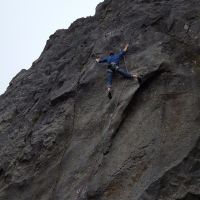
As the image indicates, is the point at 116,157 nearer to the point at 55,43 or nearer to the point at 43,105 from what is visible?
the point at 43,105

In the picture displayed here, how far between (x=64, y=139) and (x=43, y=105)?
161 inches

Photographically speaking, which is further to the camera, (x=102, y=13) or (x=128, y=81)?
(x=102, y=13)

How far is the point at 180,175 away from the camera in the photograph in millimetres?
18453

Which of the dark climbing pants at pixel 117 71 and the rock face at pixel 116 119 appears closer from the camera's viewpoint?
the rock face at pixel 116 119

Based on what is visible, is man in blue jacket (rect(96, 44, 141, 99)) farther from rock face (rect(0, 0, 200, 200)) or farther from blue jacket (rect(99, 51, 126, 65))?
rock face (rect(0, 0, 200, 200))

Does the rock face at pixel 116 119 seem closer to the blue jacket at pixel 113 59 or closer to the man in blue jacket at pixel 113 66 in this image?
the man in blue jacket at pixel 113 66

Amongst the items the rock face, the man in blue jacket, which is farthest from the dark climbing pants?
the rock face

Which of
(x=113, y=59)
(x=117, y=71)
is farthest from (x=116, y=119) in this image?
(x=113, y=59)

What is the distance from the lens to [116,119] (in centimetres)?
2212

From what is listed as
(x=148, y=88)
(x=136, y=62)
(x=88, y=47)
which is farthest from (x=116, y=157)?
(x=88, y=47)

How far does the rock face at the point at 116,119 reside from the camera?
64.1ft

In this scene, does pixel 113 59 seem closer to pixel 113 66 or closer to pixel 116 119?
pixel 113 66

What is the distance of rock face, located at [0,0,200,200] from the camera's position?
64.1 feet

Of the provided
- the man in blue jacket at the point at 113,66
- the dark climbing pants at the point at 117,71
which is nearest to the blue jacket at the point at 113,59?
the man in blue jacket at the point at 113,66
